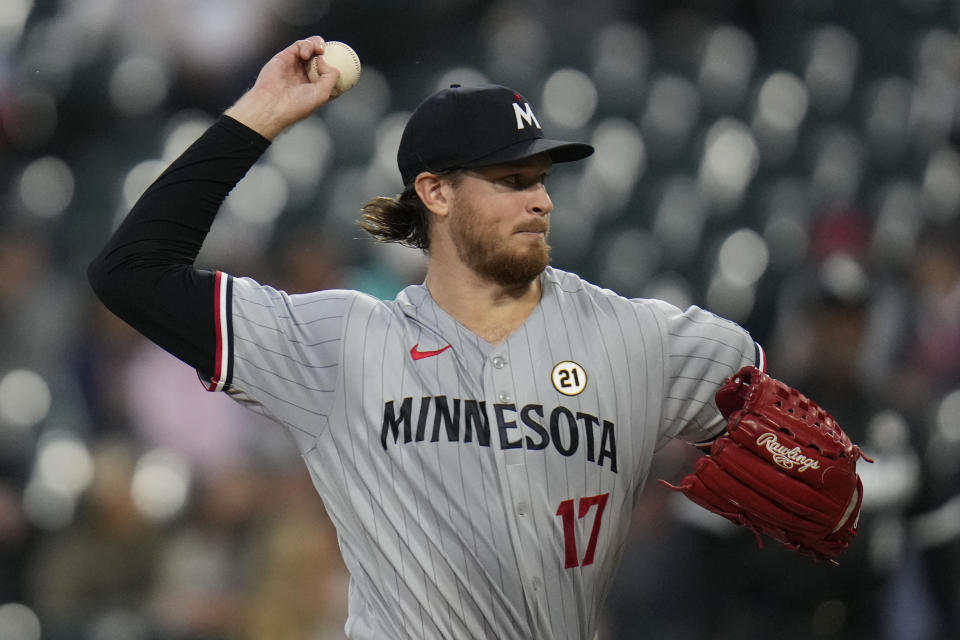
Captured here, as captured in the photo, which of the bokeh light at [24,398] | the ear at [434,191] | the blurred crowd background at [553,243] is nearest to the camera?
the ear at [434,191]

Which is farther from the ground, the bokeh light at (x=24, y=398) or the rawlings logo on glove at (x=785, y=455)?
the rawlings logo on glove at (x=785, y=455)

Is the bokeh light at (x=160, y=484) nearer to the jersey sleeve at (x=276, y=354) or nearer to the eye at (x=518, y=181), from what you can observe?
the jersey sleeve at (x=276, y=354)

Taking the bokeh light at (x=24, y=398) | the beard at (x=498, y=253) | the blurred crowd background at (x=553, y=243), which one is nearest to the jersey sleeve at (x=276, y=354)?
the beard at (x=498, y=253)

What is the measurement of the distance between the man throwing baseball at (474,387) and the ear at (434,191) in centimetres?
3

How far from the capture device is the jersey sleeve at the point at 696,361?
1.90m

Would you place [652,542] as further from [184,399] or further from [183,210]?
[183,210]

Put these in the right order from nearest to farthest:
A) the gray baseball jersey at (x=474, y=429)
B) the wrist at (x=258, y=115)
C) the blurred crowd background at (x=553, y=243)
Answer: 1. the gray baseball jersey at (x=474, y=429)
2. the wrist at (x=258, y=115)
3. the blurred crowd background at (x=553, y=243)

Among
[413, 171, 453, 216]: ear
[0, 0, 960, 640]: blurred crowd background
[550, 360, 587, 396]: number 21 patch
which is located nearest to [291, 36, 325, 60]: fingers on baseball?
[413, 171, 453, 216]: ear

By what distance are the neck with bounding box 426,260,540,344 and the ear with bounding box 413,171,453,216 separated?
11 cm

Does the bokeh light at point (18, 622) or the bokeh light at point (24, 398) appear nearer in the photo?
the bokeh light at point (18, 622)

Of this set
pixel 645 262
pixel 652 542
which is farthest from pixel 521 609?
pixel 645 262

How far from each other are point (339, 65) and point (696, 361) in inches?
30.8

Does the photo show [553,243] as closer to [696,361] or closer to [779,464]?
[696,361]

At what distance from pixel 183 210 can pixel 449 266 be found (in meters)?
0.45
